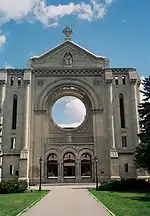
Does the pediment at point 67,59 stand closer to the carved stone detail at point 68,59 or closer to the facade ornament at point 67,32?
the carved stone detail at point 68,59

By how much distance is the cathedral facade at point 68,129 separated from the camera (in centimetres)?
4403

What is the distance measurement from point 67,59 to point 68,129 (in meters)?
12.2

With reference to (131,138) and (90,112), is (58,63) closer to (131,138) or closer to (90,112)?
(90,112)

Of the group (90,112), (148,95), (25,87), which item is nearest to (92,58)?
(90,112)

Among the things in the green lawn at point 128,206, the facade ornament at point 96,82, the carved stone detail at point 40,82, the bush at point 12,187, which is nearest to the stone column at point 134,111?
the facade ornament at point 96,82

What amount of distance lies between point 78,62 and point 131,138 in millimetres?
15788

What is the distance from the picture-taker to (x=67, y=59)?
49.2 metres

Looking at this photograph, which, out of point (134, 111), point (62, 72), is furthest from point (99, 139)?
point (62, 72)

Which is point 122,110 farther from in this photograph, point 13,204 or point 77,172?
point 13,204

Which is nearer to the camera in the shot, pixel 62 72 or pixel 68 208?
pixel 68 208

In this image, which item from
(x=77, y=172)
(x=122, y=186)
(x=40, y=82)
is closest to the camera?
(x=122, y=186)

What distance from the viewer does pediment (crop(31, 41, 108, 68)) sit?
160ft

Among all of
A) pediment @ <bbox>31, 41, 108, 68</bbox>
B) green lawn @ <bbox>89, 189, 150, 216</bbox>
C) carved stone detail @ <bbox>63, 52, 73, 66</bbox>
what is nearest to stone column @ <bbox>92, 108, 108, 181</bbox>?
pediment @ <bbox>31, 41, 108, 68</bbox>

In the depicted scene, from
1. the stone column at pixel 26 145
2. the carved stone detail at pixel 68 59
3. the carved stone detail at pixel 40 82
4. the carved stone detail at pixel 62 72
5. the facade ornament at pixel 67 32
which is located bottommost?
the stone column at pixel 26 145
